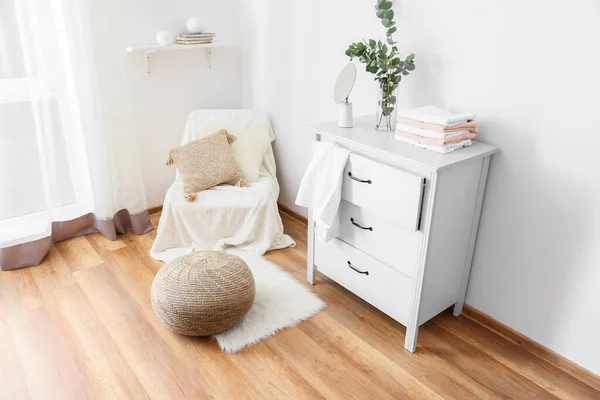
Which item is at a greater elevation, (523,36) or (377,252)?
(523,36)

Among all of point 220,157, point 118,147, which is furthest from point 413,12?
point 118,147

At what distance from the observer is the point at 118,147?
2.88m

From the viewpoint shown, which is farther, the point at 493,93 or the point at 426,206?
the point at 493,93

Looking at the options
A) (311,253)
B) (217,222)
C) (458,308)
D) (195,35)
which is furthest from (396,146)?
(195,35)

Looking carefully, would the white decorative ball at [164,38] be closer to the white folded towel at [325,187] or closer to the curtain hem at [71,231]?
the curtain hem at [71,231]

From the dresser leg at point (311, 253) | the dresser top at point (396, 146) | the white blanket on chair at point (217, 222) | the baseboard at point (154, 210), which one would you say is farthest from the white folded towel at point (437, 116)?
the baseboard at point (154, 210)

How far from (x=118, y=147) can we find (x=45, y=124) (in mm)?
411

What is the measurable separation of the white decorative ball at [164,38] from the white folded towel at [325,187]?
1.28 meters

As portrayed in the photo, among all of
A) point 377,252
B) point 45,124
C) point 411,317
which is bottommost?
point 411,317

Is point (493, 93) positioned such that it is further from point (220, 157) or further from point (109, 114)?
point (109, 114)

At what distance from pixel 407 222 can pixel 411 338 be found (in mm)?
543

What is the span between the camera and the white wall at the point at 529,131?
1.77 metres

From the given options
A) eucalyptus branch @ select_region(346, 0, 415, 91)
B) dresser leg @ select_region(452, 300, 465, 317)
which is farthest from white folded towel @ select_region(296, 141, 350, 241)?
dresser leg @ select_region(452, 300, 465, 317)

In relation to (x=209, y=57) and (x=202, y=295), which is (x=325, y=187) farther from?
(x=209, y=57)
